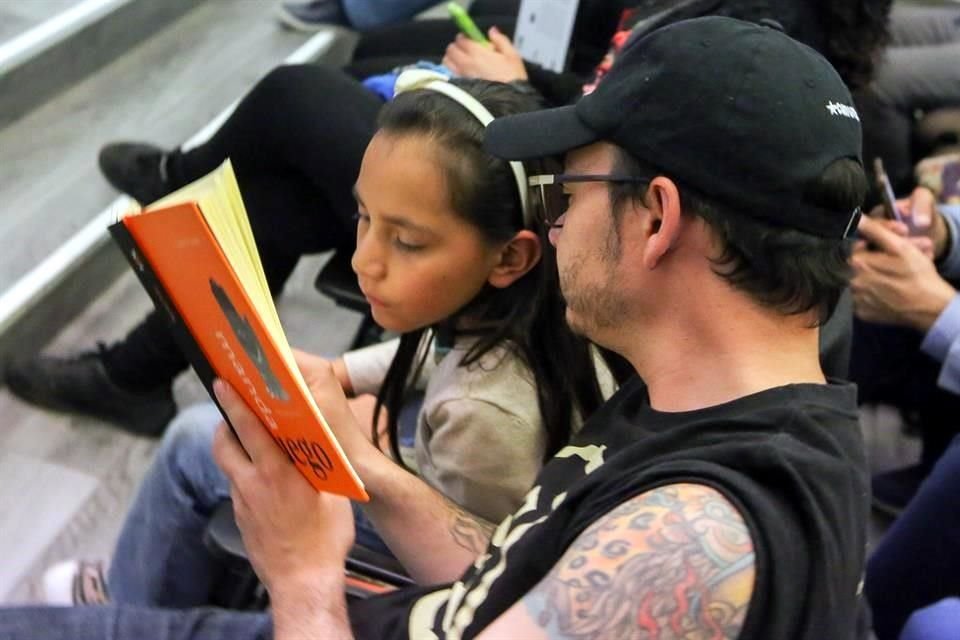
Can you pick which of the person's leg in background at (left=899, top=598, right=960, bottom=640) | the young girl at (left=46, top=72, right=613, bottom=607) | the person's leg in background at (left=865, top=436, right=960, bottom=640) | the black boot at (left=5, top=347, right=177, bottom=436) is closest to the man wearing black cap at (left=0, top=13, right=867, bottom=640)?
the young girl at (left=46, top=72, right=613, bottom=607)

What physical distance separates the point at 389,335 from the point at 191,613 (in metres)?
0.99

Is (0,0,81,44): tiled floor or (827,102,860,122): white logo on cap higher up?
(827,102,860,122): white logo on cap

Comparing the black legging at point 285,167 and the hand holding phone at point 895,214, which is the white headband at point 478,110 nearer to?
the black legging at point 285,167

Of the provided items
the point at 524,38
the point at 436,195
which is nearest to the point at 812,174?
the point at 436,195

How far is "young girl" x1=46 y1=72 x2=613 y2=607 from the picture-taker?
2.96ft

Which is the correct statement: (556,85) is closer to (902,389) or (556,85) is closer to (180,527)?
(902,389)

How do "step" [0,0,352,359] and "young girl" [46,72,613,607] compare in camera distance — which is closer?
"young girl" [46,72,613,607]

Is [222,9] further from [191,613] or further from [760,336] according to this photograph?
[760,336]

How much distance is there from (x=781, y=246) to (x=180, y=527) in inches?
30.4

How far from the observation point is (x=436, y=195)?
92cm

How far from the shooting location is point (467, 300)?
99 centimetres

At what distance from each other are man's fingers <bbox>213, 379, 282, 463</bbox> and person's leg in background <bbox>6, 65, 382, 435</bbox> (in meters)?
0.68

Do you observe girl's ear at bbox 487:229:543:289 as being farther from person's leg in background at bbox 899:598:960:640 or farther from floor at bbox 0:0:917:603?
floor at bbox 0:0:917:603

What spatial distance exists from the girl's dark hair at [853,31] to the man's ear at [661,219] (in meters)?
0.81
